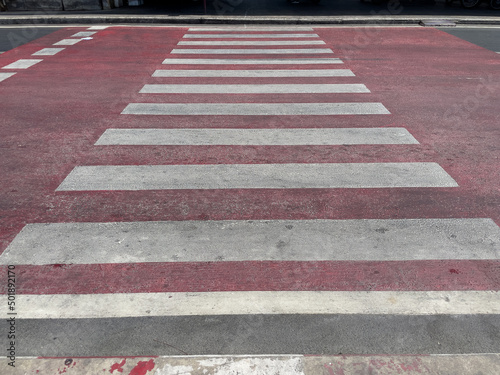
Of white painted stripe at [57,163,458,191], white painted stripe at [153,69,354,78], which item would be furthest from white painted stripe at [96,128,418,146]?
white painted stripe at [153,69,354,78]

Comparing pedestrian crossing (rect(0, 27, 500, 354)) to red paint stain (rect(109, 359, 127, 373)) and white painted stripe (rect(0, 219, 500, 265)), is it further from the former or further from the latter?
red paint stain (rect(109, 359, 127, 373))

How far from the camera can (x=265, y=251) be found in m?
4.19

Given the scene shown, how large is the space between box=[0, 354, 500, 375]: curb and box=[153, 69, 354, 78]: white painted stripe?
25.0 feet

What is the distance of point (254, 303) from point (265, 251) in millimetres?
706

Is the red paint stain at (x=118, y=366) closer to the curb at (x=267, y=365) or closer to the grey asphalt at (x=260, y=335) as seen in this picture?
the curb at (x=267, y=365)

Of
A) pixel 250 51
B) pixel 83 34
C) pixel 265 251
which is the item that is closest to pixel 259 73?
pixel 250 51

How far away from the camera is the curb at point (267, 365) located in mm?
2969

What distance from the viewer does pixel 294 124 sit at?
712 cm

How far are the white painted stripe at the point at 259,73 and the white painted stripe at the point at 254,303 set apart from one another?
6.96m

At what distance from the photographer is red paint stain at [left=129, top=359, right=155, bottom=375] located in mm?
2945

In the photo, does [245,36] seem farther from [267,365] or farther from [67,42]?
[267,365]

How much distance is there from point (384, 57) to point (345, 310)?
30.9 ft

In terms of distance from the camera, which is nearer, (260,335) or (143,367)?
(143,367)

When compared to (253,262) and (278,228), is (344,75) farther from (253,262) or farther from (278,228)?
(253,262)
